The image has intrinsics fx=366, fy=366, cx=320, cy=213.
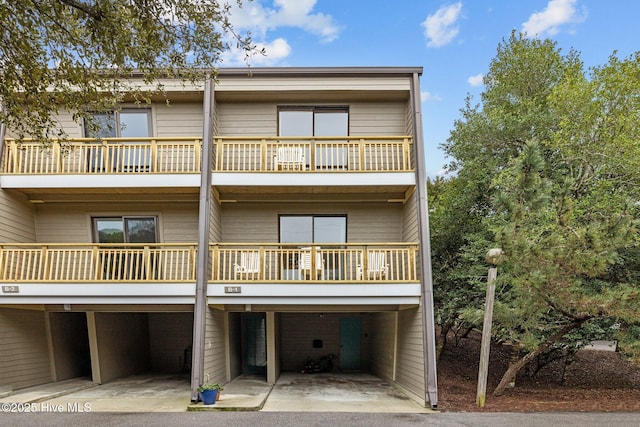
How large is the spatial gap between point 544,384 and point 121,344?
36.6 feet

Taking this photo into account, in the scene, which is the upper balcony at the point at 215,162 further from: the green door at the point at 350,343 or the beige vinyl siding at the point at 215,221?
the green door at the point at 350,343

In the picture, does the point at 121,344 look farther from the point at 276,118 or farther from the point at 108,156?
the point at 276,118

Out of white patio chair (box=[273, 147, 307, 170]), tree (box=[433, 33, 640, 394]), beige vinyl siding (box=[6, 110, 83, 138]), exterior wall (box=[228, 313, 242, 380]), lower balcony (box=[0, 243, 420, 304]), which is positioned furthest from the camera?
beige vinyl siding (box=[6, 110, 83, 138])

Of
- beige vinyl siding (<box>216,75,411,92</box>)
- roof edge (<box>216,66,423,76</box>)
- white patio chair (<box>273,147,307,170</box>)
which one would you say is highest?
roof edge (<box>216,66,423,76</box>)

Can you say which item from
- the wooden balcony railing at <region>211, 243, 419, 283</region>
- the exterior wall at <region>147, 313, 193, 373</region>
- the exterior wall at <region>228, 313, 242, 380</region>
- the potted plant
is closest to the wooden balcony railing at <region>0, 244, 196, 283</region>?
the wooden balcony railing at <region>211, 243, 419, 283</region>

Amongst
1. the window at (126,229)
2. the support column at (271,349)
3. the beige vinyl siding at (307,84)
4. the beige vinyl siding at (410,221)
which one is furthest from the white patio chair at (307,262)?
the window at (126,229)

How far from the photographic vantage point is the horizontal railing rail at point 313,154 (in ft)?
28.1

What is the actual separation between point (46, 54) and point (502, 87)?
1181cm

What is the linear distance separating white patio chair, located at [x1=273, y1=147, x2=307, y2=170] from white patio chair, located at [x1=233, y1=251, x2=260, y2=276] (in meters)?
2.12

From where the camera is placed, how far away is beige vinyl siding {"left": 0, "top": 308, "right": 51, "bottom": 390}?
809 centimetres

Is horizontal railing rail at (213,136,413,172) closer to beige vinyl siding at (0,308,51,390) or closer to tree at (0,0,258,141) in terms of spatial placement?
tree at (0,0,258,141)

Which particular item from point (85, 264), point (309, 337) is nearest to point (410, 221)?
point (309, 337)

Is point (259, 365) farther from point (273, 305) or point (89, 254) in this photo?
point (89, 254)

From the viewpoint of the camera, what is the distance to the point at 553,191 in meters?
8.59
